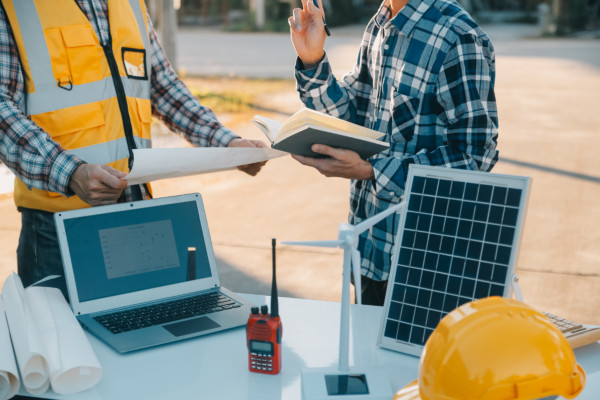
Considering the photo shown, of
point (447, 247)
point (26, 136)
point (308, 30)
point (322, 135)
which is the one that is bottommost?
point (447, 247)

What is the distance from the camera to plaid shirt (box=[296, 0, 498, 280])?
204 centimetres

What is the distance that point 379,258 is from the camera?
235 centimetres

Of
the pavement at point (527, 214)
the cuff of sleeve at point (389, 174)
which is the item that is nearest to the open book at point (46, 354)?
the cuff of sleeve at point (389, 174)

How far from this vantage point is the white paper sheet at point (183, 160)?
1.84 meters

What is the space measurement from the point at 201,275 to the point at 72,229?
0.42 metres

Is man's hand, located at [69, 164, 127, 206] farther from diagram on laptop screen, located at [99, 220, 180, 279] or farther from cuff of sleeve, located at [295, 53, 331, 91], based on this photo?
cuff of sleeve, located at [295, 53, 331, 91]

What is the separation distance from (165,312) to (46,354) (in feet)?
1.47

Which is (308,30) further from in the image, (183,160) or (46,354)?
(46,354)

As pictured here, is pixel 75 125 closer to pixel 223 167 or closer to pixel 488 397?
pixel 223 167

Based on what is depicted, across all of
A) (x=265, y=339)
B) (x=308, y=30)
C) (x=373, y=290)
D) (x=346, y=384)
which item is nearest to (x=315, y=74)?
(x=308, y=30)

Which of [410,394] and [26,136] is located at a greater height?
[26,136]

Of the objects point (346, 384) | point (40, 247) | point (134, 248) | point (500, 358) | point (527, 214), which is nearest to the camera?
point (500, 358)

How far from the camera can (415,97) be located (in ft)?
7.10

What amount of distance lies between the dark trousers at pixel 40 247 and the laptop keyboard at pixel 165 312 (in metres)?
0.47
